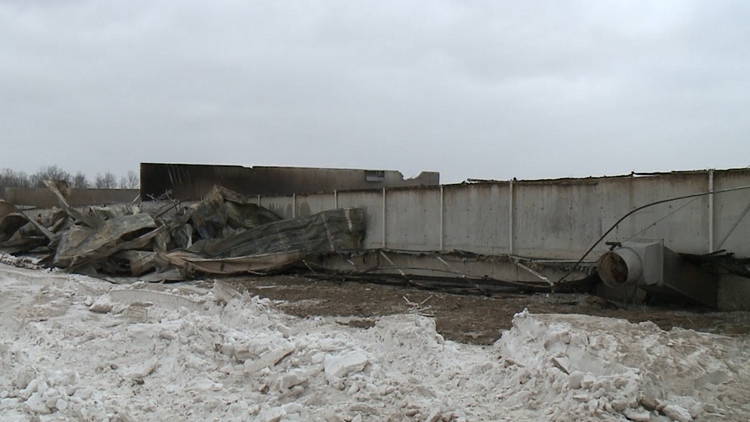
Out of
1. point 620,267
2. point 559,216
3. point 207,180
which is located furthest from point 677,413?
point 207,180

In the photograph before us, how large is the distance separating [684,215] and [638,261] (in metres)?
1.48

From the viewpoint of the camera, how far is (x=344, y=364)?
548 cm

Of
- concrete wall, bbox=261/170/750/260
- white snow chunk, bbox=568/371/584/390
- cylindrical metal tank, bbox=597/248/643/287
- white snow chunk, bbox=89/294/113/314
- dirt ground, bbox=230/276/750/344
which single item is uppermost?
concrete wall, bbox=261/170/750/260

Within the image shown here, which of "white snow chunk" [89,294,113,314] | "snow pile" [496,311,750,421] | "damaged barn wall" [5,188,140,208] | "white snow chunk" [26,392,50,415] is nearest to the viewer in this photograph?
"snow pile" [496,311,750,421]

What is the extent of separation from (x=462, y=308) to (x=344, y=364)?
5022 millimetres

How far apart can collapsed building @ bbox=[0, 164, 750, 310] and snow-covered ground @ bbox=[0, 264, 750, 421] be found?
3719 mm

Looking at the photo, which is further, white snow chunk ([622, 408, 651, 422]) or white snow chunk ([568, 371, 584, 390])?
white snow chunk ([568, 371, 584, 390])

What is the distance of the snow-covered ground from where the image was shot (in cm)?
473

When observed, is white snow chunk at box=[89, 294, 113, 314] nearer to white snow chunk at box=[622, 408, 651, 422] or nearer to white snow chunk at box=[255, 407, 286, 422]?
white snow chunk at box=[255, 407, 286, 422]

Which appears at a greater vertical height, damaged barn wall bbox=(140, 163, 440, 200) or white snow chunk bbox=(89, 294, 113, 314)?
damaged barn wall bbox=(140, 163, 440, 200)

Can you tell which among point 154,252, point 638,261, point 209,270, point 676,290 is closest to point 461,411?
point 638,261

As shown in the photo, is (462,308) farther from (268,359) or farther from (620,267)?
(268,359)

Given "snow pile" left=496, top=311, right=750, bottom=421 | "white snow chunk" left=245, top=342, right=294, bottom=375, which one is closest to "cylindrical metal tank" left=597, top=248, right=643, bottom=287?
"snow pile" left=496, top=311, right=750, bottom=421

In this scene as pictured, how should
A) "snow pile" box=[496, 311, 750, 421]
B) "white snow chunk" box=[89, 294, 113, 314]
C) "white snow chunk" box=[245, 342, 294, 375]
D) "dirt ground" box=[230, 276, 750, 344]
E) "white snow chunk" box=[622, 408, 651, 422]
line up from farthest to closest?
"white snow chunk" box=[89, 294, 113, 314] → "dirt ground" box=[230, 276, 750, 344] → "white snow chunk" box=[245, 342, 294, 375] → "snow pile" box=[496, 311, 750, 421] → "white snow chunk" box=[622, 408, 651, 422]
